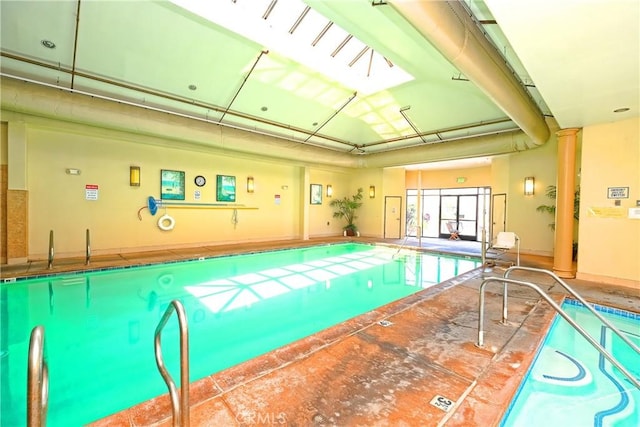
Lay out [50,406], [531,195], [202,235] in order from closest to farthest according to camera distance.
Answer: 1. [50,406]
2. [531,195]
3. [202,235]

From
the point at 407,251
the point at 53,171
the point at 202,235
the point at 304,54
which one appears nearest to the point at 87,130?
the point at 53,171

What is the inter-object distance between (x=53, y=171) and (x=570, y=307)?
9.43 meters

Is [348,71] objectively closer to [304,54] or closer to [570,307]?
[304,54]

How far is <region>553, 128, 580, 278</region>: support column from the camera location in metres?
4.69

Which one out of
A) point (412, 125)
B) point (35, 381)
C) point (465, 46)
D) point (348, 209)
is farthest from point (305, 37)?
point (348, 209)

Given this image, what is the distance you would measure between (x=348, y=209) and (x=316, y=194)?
161 cm

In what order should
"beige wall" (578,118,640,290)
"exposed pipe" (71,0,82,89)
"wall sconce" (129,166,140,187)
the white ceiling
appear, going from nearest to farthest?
the white ceiling, "exposed pipe" (71,0,82,89), "beige wall" (578,118,640,290), "wall sconce" (129,166,140,187)

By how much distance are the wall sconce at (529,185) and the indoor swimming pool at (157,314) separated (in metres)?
2.42

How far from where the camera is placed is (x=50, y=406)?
6.28 ft

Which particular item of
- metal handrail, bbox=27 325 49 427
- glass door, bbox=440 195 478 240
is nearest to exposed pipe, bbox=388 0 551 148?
metal handrail, bbox=27 325 49 427

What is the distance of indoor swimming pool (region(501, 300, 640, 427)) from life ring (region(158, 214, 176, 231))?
292 inches

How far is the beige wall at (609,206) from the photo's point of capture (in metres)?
4.08

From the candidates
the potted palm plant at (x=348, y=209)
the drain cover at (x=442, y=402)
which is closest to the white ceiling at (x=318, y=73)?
the drain cover at (x=442, y=402)

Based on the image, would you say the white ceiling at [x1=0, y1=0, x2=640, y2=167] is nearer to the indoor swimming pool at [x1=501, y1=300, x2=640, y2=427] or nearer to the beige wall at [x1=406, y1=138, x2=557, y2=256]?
the beige wall at [x1=406, y1=138, x2=557, y2=256]
